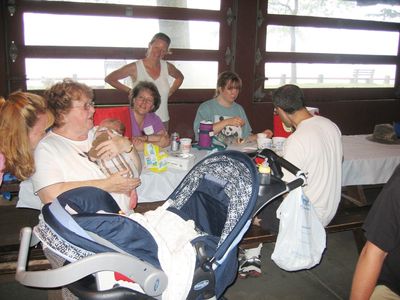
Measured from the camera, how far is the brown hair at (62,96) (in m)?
1.86

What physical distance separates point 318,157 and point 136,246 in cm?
127

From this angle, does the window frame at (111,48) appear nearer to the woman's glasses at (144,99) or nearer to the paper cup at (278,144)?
the woman's glasses at (144,99)

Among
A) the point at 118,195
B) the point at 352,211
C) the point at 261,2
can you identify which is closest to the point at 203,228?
the point at 118,195

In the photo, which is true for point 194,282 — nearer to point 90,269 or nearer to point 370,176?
point 90,269

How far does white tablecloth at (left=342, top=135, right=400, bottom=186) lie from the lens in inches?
112

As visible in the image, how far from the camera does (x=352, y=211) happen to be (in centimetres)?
277

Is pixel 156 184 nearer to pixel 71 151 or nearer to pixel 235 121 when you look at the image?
pixel 71 151

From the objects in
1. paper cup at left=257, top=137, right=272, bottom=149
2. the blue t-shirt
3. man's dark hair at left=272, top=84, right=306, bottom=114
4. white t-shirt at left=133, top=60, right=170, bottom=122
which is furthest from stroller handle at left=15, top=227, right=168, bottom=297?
white t-shirt at left=133, top=60, right=170, bottom=122

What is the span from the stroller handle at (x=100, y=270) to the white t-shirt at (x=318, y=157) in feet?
3.77

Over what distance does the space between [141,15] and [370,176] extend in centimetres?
314

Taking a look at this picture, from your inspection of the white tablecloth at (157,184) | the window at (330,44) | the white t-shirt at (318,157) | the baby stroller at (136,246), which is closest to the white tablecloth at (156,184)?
→ the white tablecloth at (157,184)

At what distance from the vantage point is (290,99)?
2.28 metres

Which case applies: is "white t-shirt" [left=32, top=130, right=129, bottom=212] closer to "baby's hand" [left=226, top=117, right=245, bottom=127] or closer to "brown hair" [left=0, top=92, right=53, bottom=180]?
"brown hair" [left=0, top=92, right=53, bottom=180]

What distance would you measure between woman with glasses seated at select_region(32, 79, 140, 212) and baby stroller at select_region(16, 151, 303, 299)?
24 cm
